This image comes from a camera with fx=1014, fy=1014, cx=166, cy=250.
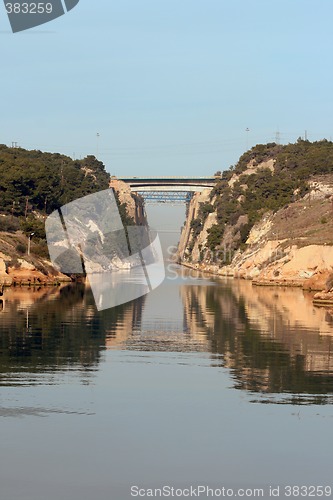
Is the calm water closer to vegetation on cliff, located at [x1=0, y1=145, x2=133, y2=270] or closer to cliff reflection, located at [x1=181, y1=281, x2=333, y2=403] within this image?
cliff reflection, located at [x1=181, y1=281, x2=333, y2=403]

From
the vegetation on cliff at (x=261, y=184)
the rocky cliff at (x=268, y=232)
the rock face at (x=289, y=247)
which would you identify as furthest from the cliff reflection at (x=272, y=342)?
the vegetation on cliff at (x=261, y=184)

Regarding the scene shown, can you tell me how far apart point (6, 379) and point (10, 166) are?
96.6 m

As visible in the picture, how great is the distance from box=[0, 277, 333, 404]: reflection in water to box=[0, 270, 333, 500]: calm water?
8 cm

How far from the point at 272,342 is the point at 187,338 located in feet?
11.5

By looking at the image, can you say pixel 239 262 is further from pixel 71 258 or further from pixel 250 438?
pixel 250 438

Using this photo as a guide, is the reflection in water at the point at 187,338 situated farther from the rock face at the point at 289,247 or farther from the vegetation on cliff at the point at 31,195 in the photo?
the vegetation on cliff at the point at 31,195

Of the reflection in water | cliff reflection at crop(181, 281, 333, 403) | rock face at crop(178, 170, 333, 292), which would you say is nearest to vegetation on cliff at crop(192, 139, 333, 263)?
rock face at crop(178, 170, 333, 292)

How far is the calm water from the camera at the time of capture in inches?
712

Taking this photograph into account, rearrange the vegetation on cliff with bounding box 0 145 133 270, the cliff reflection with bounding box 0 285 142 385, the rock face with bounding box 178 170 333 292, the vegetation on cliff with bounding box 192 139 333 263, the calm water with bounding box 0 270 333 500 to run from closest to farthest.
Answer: the calm water with bounding box 0 270 333 500 < the cliff reflection with bounding box 0 285 142 385 < the rock face with bounding box 178 170 333 292 < the vegetation on cliff with bounding box 0 145 133 270 < the vegetation on cliff with bounding box 192 139 333 263

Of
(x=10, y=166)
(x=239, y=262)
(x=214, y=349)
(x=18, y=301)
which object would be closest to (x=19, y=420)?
(x=214, y=349)

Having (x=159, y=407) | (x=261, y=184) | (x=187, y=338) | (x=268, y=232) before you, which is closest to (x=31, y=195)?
(x=268, y=232)

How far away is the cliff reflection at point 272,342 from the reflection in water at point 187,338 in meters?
0.03

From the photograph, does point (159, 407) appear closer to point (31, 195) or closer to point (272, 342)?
point (272, 342)

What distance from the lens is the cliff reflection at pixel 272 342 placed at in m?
27.6
